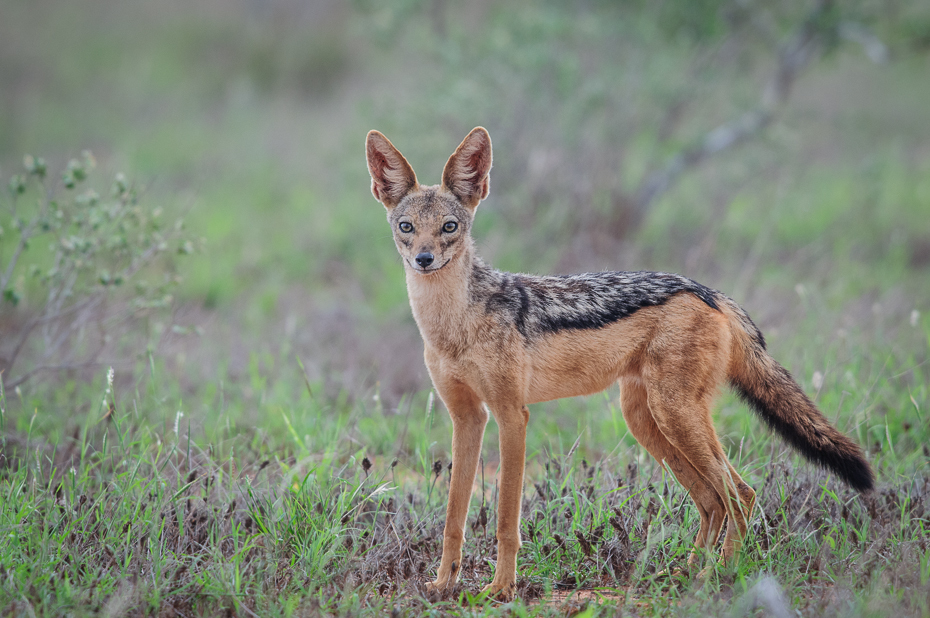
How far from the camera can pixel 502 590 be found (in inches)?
140

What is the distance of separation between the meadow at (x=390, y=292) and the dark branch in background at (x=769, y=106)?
133mm

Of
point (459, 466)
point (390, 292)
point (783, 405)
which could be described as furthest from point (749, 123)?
point (459, 466)

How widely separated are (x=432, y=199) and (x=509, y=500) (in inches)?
65.5

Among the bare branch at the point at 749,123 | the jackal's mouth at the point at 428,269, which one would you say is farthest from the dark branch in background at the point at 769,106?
the jackal's mouth at the point at 428,269

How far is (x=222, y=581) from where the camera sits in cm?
338

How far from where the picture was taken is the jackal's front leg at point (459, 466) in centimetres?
370

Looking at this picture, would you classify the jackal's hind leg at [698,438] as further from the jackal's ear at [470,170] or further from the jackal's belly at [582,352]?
the jackal's ear at [470,170]

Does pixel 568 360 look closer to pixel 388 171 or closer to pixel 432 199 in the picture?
pixel 432 199

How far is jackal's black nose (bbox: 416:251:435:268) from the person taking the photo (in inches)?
145

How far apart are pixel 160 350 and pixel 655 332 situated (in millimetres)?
3925

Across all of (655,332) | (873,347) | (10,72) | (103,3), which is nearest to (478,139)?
(655,332)

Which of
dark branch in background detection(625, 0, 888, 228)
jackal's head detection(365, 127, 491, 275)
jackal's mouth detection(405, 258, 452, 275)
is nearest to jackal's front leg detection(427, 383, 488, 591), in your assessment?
jackal's mouth detection(405, 258, 452, 275)

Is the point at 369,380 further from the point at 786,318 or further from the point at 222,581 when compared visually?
the point at 786,318

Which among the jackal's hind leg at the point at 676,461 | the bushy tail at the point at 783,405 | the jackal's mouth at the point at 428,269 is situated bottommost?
the jackal's hind leg at the point at 676,461
